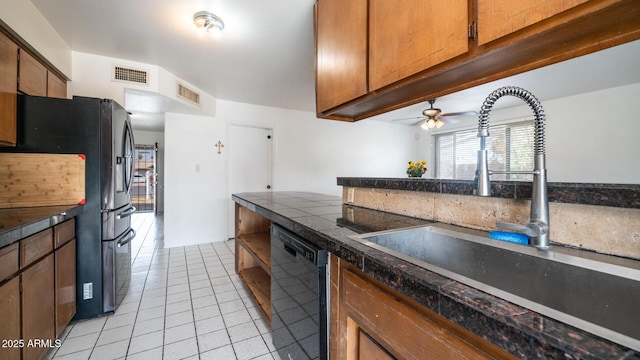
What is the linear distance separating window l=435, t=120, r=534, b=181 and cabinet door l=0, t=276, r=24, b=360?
448 cm

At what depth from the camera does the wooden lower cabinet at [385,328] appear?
0.52m

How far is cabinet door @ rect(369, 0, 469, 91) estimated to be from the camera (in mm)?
958

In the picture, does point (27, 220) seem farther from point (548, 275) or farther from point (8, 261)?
point (548, 275)

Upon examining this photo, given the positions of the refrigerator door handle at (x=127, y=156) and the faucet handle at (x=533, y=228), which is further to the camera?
the refrigerator door handle at (x=127, y=156)

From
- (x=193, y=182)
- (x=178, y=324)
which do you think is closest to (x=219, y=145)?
(x=193, y=182)

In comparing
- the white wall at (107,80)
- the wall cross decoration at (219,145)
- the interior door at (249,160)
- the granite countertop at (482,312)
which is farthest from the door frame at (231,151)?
the granite countertop at (482,312)

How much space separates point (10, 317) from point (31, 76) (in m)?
1.84

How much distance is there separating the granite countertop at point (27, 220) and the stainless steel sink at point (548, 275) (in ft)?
4.99

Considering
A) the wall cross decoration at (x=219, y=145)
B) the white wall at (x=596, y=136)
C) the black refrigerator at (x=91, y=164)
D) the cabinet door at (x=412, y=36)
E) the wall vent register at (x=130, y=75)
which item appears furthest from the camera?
the wall cross decoration at (x=219, y=145)

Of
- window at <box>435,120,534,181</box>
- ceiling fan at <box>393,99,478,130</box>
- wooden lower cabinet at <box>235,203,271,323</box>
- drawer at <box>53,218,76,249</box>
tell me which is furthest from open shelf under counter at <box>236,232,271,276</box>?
window at <box>435,120,534,181</box>

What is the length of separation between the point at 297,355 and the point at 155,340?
1140 millimetres

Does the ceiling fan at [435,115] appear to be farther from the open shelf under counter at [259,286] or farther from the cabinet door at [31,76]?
the cabinet door at [31,76]

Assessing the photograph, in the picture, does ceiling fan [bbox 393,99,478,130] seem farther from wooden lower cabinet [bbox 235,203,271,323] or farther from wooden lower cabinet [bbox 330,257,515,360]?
wooden lower cabinet [bbox 330,257,515,360]

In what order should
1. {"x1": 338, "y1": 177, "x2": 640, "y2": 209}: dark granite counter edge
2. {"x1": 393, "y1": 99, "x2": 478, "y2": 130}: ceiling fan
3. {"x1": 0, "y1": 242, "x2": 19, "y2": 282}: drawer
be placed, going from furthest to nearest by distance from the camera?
{"x1": 393, "y1": 99, "x2": 478, "y2": 130}: ceiling fan
{"x1": 0, "y1": 242, "x2": 19, "y2": 282}: drawer
{"x1": 338, "y1": 177, "x2": 640, "y2": 209}: dark granite counter edge
